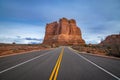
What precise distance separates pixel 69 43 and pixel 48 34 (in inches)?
1446

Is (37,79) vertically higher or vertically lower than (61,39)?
lower

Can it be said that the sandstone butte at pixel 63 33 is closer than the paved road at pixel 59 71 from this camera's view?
No

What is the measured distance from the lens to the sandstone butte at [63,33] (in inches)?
6186

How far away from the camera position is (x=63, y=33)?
163875 millimetres

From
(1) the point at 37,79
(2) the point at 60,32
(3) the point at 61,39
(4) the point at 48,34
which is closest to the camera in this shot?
(1) the point at 37,79

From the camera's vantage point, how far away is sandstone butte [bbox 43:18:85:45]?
6186 inches

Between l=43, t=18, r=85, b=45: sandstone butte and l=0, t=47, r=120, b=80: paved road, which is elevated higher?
l=43, t=18, r=85, b=45: sandstone butte

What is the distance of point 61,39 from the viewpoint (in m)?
155

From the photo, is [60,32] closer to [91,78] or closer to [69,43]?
[69,43]

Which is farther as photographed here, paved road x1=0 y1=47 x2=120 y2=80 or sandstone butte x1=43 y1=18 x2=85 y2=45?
sandstone butte x1=43 y1=18 x2=85 y2=45

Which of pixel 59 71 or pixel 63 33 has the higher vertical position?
pixel 63 33

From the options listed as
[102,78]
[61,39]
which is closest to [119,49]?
[102,78]

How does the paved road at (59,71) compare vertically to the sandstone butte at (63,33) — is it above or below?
below

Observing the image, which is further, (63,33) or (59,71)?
(63,33)
